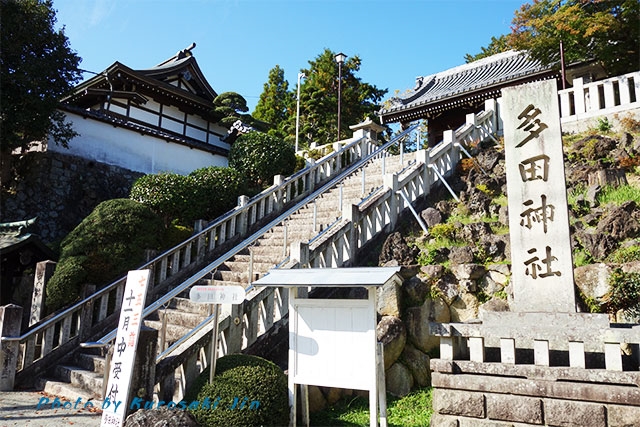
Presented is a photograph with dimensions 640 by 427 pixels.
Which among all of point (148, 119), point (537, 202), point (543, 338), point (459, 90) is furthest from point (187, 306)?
point (459, 90)

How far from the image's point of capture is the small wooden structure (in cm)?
549

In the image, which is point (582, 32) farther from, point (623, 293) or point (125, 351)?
point (125, 351)

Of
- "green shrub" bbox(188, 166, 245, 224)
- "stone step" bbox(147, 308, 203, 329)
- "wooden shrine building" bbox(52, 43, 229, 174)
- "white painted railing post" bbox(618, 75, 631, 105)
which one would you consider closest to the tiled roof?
"white painted railing post" bbox(618, 75, 631, 105)

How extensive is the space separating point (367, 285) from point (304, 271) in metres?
1.24

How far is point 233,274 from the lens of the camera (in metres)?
9.73

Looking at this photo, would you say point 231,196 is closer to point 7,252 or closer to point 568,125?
point 7,252

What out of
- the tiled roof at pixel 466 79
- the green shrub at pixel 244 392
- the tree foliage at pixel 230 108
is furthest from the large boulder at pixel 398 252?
the tree foliage at pixel 230 108

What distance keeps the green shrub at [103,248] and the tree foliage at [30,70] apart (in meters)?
4.11

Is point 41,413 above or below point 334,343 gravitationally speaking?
below

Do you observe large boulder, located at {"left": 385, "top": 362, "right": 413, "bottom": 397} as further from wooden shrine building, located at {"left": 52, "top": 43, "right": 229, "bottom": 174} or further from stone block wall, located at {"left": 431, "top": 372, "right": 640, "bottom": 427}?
wooden shrine building, located at {"left": 52, "top": 43, "right": 229, "bottom": 174}

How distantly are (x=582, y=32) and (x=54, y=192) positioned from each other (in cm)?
1745

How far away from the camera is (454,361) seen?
553 cm

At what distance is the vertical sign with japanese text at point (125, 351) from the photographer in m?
5.32

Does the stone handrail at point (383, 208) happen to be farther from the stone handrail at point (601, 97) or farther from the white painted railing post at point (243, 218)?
the white painted railing post at point (243, 218)
